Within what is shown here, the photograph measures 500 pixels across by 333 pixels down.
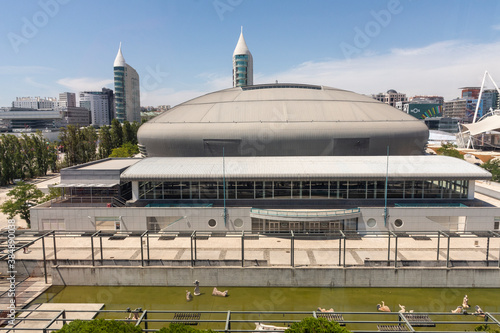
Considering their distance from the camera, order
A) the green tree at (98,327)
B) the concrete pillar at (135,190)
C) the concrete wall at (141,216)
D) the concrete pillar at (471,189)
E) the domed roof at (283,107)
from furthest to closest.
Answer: the domed roof at (283,107) < the concrete pillar at (135,190) < the concrete pillar at (471,189) < the concrete wall at (141,216) < the green tree at (98,327)

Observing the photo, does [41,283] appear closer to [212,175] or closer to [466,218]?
[212,175]

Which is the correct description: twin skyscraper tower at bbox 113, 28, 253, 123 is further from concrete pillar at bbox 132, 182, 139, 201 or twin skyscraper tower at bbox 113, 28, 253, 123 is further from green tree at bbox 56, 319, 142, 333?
green tree at bbox 56, 319, 142, 333

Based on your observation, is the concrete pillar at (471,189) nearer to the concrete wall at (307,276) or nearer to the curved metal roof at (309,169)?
the curved metal roof at (309,169)

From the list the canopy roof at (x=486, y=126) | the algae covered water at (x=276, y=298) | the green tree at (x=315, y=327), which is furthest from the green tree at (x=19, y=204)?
the canopy roof at (x=486, y=126)

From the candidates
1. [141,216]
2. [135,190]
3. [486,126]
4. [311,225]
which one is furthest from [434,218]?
[486,126]

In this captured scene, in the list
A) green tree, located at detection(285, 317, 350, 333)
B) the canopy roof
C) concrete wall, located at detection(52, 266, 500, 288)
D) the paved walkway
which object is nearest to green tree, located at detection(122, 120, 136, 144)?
concrete wall, located at detection(52, 266, 500, 288)

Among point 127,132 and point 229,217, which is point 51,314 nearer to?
point 229,217
